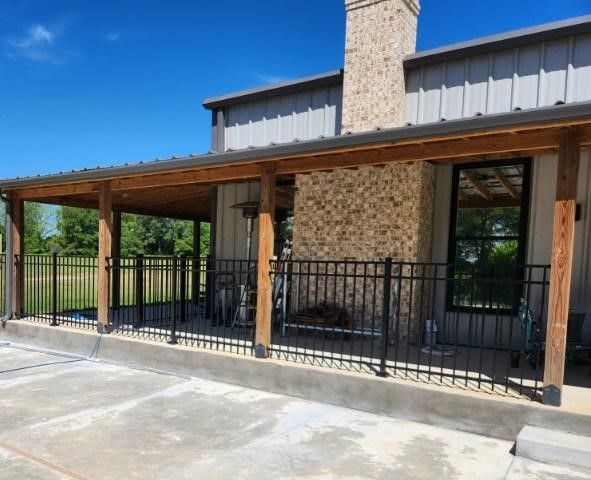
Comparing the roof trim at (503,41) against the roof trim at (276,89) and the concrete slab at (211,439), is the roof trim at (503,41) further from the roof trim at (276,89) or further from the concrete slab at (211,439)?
the concrete slab at (211,439)

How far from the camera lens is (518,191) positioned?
6.24 metres

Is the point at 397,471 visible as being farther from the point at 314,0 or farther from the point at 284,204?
the point at 314,0

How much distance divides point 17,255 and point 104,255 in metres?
2.23

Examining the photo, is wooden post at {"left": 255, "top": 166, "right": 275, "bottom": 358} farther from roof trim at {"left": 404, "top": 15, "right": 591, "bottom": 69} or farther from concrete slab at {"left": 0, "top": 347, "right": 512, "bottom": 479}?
roof trim at {"left": 404, "top": 15, "right": 591, "bottom": 69}

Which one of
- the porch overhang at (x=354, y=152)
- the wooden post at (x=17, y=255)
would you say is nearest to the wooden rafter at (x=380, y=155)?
the porch overhang at (x=354, y=152)

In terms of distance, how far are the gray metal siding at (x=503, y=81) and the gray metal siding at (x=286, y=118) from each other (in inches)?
56.8

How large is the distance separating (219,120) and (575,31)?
622 centimetres

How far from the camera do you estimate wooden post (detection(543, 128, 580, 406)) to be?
138 inches

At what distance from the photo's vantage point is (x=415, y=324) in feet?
20.9

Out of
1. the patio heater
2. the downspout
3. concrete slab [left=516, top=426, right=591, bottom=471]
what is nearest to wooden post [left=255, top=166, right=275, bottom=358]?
the patio heater

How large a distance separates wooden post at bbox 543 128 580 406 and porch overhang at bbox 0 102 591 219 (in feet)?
0.51

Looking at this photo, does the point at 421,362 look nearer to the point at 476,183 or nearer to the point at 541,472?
the point at 541,472

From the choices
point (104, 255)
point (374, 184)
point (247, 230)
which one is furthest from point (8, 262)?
point (374, 184)

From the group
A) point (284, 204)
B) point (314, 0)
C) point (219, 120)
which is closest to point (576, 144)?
point (284, 204)
